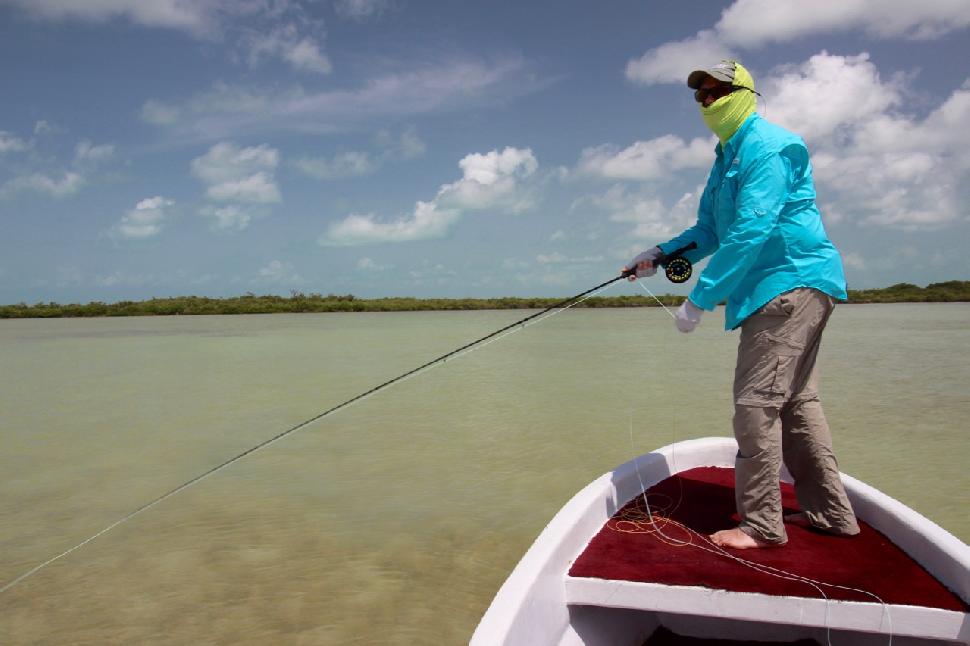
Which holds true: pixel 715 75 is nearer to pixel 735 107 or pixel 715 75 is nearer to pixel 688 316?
pixel 735 107

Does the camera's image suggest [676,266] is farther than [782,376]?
Yes

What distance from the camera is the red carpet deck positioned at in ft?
7.29

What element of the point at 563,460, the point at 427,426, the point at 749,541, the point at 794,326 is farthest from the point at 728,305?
the point at 427,426

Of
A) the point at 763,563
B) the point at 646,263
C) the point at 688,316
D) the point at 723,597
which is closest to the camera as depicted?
the point at 723,597

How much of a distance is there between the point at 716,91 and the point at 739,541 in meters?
1.82

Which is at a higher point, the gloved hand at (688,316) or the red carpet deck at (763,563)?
the gloved hand at (688,316)

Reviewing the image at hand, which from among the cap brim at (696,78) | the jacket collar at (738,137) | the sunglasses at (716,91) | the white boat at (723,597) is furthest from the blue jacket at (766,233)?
the white boat at (723,597)

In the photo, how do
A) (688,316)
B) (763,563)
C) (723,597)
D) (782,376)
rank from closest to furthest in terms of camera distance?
(723,597) < (763,563) < (782,376) < (688,316)

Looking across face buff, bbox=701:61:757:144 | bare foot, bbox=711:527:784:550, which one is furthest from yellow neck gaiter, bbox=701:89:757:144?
bare foot, bbox=711:527:784:550

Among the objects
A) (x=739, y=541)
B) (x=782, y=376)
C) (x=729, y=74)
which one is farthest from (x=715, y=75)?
(x=739, y=541)

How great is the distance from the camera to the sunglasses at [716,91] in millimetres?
2691

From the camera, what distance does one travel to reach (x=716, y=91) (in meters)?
2.74

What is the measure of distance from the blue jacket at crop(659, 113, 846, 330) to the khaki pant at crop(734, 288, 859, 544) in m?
0.07

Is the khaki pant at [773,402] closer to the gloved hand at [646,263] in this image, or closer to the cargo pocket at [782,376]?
the cargo pocket at [782,376]
